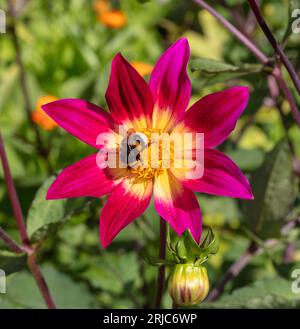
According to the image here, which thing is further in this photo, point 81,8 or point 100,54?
point 81,8

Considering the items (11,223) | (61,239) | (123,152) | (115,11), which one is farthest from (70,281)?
(115,11)

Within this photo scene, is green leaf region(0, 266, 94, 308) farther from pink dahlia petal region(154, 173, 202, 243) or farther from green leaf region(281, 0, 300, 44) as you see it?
green leaf region(281, 0, 300, 44)

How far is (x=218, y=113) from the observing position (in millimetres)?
931

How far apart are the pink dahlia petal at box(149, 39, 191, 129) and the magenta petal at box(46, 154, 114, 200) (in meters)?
0.13

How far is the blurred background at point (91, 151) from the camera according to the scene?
1.16 metres

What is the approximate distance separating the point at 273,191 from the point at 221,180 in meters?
0.32

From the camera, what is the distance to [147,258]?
892mm

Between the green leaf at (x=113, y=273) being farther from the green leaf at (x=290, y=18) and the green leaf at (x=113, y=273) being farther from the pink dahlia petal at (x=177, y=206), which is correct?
the green leaf at (x=290, y=18)

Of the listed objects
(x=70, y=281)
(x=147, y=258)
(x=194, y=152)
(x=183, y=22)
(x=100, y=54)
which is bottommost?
(x=70, y=281)

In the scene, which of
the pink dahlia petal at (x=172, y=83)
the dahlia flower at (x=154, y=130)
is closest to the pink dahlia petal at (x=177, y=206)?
the dahlia flower at (x=154, y=130)

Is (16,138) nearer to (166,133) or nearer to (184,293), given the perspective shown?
(166,133)

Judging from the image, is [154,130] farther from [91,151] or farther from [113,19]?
[113,19]

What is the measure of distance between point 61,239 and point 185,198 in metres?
0.83

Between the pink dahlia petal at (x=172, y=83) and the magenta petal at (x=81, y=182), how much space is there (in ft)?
0.44
